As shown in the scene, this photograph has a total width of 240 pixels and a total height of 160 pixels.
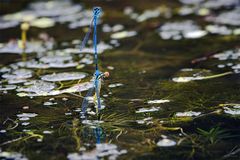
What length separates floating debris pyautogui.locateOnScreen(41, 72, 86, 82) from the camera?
2.82 meters

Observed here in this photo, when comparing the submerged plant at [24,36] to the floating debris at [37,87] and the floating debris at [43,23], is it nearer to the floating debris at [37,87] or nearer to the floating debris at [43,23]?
Result: the floating debris at [43,23]

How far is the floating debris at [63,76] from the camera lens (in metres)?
2.82

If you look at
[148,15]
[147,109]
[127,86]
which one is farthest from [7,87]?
[148,15]

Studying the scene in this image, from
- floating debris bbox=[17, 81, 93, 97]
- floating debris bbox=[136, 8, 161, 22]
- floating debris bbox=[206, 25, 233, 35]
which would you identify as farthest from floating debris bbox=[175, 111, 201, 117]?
floating debris bbox=[136, 8, 161, 22]

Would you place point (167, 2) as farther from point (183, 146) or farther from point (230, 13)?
point (183, 146)

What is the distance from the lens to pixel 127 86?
266 cm

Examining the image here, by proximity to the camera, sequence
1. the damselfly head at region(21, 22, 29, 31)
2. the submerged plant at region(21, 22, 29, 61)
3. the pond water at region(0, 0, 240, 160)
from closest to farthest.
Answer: the pond water at region(0, 0, 240, 160) < the submerged plant at region(21, 22, 29, 61) < the damselfly head at region(21, 22, 29, 31)

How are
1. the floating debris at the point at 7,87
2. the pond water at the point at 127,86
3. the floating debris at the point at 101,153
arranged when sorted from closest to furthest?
the floating debris at the point at 101,153, the pond water at the point at 127,86, the floating debris at the point at 7,87

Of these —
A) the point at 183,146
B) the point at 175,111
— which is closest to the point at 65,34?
the point at 175,111

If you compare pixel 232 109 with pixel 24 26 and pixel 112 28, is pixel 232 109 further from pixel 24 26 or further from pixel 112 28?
pixel 24 26

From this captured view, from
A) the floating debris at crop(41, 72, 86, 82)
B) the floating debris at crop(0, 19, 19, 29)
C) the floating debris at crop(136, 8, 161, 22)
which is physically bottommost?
the floating debris at crop(41, 72, 86, 82)

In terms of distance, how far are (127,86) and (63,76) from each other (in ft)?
1.40

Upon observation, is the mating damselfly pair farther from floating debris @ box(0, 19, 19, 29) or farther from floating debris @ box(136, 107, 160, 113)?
floating debris @ box(0, 19, 19, 29)

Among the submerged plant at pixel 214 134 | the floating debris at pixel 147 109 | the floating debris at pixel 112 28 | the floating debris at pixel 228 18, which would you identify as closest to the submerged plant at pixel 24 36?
the floating debris at pixel 112 28
